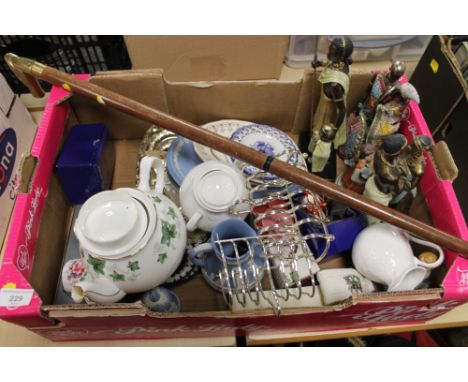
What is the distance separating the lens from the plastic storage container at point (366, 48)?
37.6 inches

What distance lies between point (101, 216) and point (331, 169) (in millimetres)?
493

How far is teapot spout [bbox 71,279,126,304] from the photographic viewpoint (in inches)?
21.3

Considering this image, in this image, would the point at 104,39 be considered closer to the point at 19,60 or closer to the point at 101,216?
the point at 19,60

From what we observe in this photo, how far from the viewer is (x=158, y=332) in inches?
26.1

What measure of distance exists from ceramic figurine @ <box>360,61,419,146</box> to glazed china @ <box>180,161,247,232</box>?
293mm

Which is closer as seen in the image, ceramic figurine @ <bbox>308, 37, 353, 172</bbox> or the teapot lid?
the teapot lid

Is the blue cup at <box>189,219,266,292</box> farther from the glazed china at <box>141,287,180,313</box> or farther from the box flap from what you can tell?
the box flap

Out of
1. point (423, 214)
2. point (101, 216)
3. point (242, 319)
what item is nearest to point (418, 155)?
point (423, 214)

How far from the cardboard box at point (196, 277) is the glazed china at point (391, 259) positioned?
0.12 feet

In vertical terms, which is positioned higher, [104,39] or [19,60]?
[104,39]

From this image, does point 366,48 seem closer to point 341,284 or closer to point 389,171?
point 389,171

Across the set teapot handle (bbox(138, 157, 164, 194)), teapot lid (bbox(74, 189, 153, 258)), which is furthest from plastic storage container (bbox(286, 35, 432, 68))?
teapot lid (bbox(74, 189, 153, 258))

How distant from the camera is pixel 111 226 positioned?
53cm

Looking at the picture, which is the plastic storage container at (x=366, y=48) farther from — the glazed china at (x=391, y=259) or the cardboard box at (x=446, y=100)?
the glazed china at (x=391, y=259)
